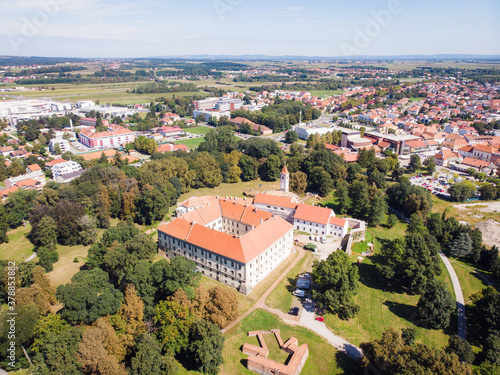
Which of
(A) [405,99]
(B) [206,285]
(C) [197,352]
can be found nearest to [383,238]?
(B) [206,285]

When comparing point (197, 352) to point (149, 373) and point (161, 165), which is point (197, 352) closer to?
point (149, 373)

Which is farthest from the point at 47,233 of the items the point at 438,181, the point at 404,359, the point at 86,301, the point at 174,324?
the point at 438,181

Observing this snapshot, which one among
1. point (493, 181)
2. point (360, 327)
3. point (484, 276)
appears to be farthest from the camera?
point (493, 181)

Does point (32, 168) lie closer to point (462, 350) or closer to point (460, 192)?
point (462, 350)

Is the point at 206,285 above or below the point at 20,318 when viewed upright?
below

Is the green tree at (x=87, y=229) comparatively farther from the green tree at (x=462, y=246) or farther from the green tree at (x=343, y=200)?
the green tree at (x=462, y=246)

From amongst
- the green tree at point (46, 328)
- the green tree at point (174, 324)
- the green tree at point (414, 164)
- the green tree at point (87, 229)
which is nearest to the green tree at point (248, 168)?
the green tree at point (87, 229)

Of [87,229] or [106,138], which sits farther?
[106,138]
